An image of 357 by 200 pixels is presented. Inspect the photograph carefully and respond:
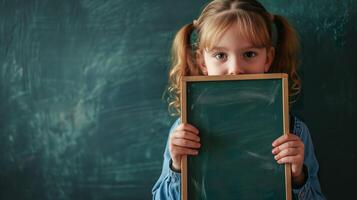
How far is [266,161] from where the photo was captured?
1.06 meters

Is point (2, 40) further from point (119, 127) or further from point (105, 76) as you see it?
point (119, 127)

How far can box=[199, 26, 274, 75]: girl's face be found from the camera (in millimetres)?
1199

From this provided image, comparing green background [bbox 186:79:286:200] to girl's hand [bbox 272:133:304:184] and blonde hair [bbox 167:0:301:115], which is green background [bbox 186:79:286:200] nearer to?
Answer: girl's hand [bbox 272:133:304:184]

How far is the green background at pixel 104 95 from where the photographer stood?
1.39 meters

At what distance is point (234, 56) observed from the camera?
47.4 inches

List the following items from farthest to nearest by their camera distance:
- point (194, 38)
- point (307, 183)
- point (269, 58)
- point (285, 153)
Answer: point (194, 38)
point (269, 58)
point (307, 183)
point (285, 153)

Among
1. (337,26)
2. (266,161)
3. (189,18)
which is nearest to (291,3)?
(337,26)

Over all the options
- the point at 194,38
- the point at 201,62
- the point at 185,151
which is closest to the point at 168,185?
the point at 185,151

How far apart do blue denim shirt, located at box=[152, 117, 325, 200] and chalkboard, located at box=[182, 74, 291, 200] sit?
0.16 m

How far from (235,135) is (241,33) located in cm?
29

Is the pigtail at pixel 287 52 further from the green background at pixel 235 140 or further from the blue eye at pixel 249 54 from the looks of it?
the green background at pixel 235 140

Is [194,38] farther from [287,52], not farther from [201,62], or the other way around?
[287,52]

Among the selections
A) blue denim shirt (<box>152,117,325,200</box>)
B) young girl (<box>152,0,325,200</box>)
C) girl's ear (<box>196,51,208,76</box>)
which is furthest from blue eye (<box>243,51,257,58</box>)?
blue denim shirt (<box>152,117,325,200</box>)

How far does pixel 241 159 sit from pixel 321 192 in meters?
0.44
